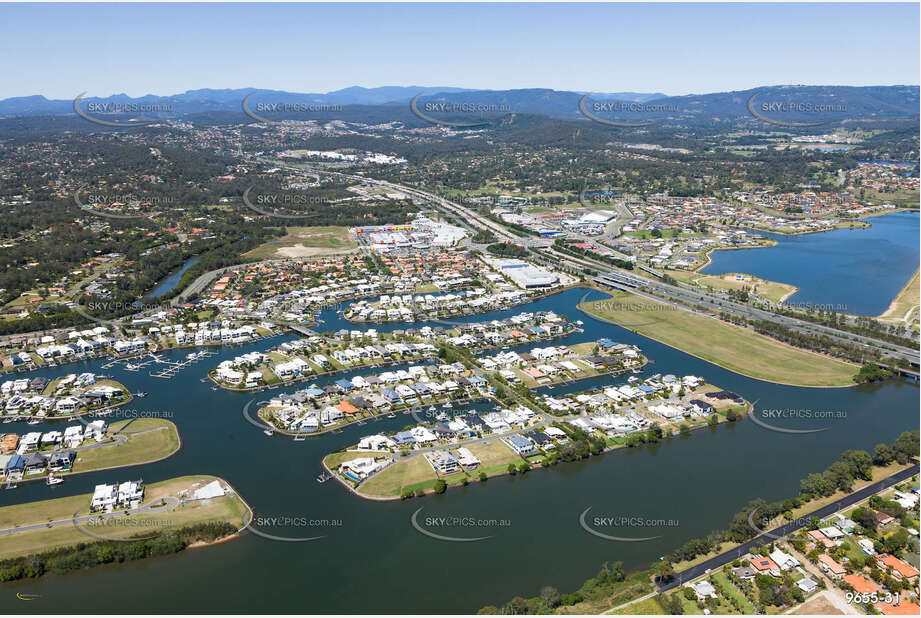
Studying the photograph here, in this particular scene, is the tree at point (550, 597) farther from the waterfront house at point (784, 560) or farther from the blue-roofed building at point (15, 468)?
the blue-roofed building at point (15, 468)

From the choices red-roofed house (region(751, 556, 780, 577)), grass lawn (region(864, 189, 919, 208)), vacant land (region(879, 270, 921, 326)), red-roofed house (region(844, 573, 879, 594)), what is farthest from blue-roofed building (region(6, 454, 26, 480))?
grass lawn (region(864, 189, 919, 208))

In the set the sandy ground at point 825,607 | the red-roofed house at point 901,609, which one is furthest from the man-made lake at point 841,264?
the sandy ground at point 825,607

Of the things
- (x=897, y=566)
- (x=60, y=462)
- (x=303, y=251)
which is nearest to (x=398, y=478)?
(x=60, y=462)

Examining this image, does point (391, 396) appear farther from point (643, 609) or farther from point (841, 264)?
point (841, 264)

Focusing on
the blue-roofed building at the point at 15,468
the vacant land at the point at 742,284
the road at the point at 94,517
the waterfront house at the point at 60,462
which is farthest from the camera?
the vacant land at the point at 742,284

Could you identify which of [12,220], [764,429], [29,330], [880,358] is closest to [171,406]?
[29,330]

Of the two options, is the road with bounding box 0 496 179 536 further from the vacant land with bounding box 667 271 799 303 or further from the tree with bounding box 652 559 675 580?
the vacant land with bounding box 667 271 799 303
